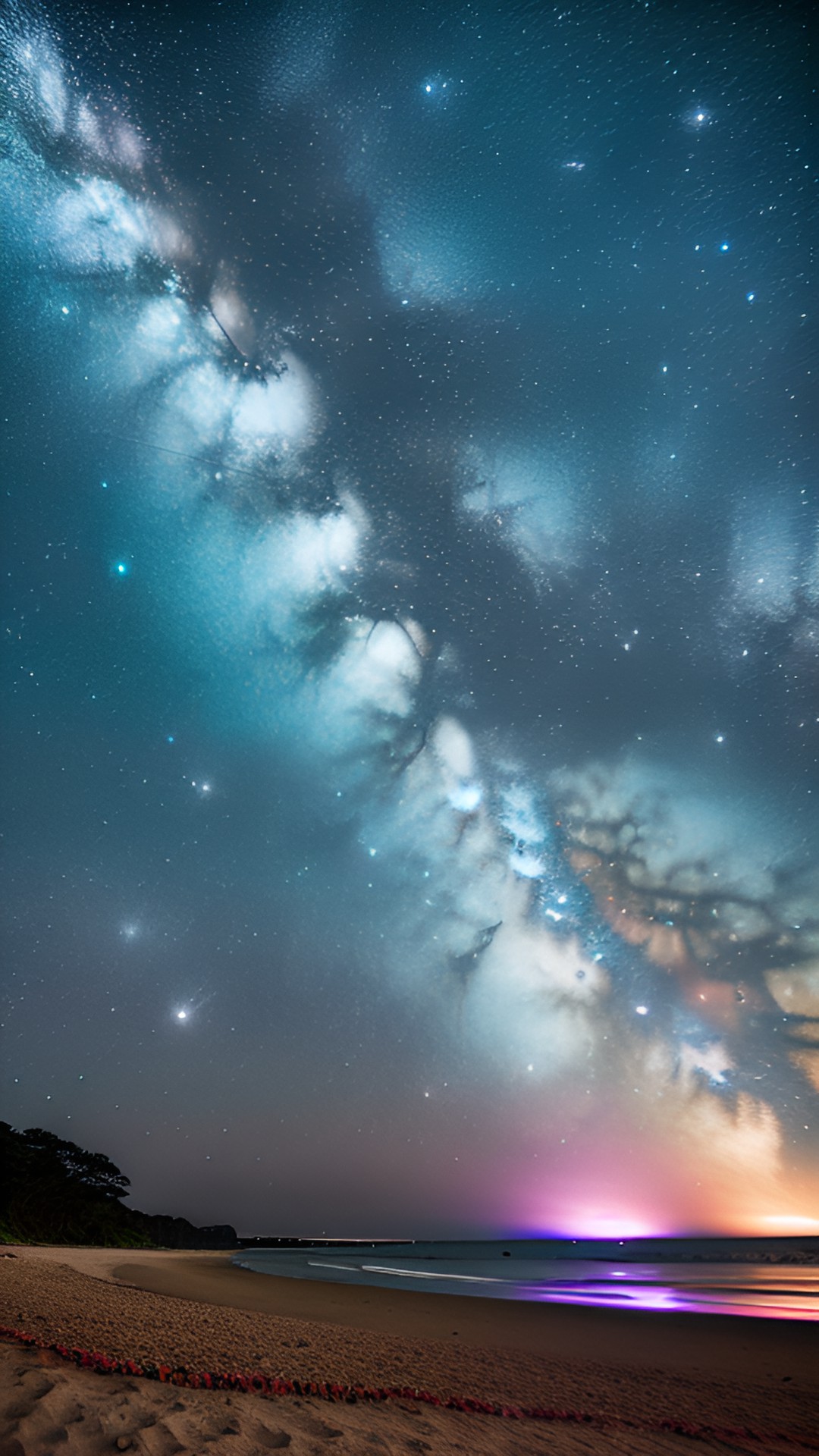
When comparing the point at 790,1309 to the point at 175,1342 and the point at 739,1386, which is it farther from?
the point at 175,1342

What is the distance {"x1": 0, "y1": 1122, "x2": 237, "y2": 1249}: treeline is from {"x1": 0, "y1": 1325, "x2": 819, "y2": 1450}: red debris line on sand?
30.9 metres

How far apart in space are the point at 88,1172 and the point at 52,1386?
47621 millimetres

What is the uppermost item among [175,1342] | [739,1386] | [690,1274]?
[175,1342]

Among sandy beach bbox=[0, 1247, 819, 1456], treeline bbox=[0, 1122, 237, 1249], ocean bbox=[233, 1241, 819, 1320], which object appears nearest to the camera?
sandy beach bbox=[0, 1247, 819, 1456]

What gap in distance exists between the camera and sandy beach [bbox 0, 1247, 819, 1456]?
4090 millimetres

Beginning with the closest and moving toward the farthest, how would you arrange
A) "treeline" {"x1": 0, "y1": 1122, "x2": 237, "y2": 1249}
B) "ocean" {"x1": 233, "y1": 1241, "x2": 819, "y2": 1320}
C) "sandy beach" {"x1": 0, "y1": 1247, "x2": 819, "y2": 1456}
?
"sandy beach" {"x1": 0, "y1": 1247, "x2": 819, "y2": 1456}
"ocean" {"x1": 233, "y1": 1241, "x2": 819, "y2": 1320}
"treeline" {"x1": 0, "y1": 1122, "x2": 237, "y2": 1249}

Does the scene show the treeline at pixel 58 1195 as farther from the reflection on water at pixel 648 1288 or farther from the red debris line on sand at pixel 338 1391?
the red debris line on sand at pixel 338 1391

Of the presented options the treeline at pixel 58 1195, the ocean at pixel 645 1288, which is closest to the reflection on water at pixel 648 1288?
the ocean at pixel 645 1288

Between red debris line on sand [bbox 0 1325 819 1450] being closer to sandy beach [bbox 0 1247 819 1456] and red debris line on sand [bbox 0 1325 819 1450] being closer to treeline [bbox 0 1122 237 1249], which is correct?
sandy beach [bbox 0 1247 819 1456]

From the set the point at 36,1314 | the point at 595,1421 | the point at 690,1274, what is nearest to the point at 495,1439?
the point at 595,1421

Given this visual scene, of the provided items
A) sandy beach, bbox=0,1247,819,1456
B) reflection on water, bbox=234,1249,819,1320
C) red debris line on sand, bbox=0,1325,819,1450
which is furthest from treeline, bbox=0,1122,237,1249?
red debris line on sand, bbox=0,1325,819,1450

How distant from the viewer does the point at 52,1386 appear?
13.5ft

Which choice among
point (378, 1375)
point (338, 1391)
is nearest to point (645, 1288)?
point (378, 1375)

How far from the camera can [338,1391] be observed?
5547 millimetres
